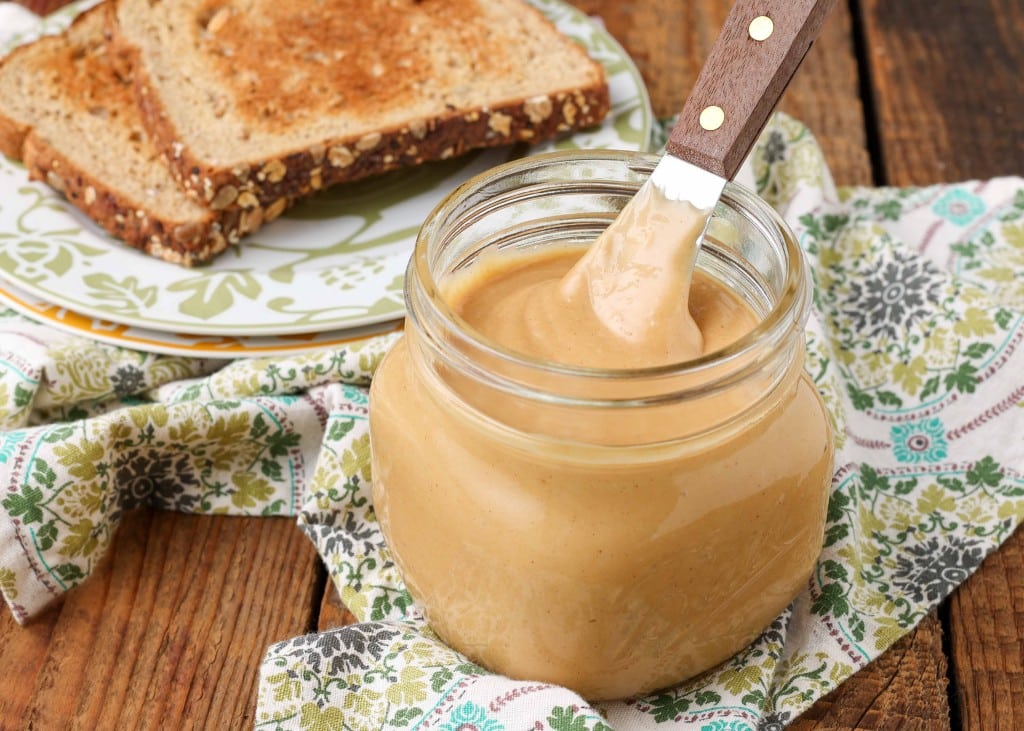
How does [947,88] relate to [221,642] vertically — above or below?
above

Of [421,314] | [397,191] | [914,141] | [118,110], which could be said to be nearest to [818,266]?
[914,141]

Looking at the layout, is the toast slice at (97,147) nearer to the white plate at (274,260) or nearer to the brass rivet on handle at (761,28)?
the white plate at (274,260)

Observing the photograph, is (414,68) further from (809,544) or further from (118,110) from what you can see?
(809,544)

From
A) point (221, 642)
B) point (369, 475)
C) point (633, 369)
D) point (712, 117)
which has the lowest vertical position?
point (221, 642)

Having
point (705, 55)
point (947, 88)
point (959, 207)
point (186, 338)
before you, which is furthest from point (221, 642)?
point (947, 88)

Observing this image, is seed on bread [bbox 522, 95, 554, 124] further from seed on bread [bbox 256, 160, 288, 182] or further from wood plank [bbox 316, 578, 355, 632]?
wood plank [bbox 316, 578, 355, 632]

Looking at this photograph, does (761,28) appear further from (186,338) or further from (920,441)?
(186,338)

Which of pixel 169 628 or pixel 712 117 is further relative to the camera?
pixel 169 628

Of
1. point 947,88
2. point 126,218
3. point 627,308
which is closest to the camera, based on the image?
point 627,308

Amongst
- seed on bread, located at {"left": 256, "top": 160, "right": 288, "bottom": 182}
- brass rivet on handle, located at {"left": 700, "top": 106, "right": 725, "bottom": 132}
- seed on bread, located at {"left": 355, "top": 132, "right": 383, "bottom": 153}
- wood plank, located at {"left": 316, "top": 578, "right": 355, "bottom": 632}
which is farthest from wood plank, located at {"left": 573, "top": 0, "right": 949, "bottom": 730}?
wood plank, located at {"left": 316, "top": 578, "right": 355, "bottom": 632}
